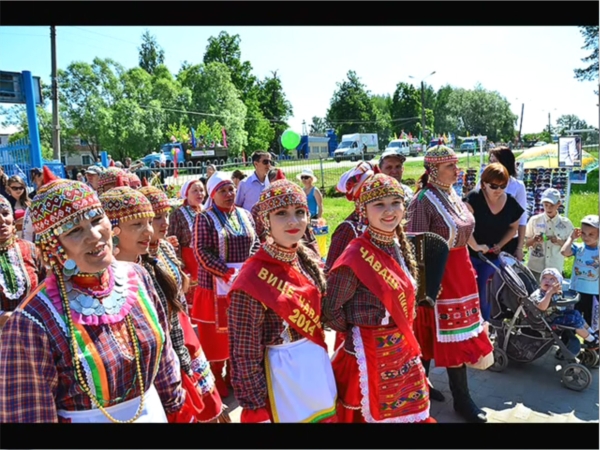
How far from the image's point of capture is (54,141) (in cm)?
1562

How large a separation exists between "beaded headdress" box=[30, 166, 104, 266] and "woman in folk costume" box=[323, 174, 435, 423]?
4.41ft

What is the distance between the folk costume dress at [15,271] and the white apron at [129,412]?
2.01m

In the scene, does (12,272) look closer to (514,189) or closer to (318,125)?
(514,189)

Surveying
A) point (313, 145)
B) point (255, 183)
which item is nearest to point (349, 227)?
point (255, 183)

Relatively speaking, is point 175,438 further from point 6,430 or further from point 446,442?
point 446,442

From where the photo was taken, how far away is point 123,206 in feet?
7.48

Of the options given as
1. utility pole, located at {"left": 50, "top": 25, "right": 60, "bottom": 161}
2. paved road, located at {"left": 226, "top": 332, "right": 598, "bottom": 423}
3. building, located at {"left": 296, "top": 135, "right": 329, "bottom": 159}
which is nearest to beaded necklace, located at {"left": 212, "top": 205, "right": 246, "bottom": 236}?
paved road, located at {"left": 226, "top": 332, "right": 598, "bottom": 423}

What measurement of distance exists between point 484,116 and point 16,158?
54706mm

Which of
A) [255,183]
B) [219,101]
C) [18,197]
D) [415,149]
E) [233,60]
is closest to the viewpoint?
[18,197]

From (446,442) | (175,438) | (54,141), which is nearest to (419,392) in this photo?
(446,442)

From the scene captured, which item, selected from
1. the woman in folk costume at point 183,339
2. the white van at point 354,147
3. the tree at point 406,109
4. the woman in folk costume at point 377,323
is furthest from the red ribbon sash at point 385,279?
the tree at point 406,109

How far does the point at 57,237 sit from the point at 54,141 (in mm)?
16152

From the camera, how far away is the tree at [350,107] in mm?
49500

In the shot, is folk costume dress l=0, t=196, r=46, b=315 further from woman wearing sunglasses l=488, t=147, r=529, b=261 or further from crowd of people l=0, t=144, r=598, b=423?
woman wearing sunglasses l=488, t=147, r=529, b=261
